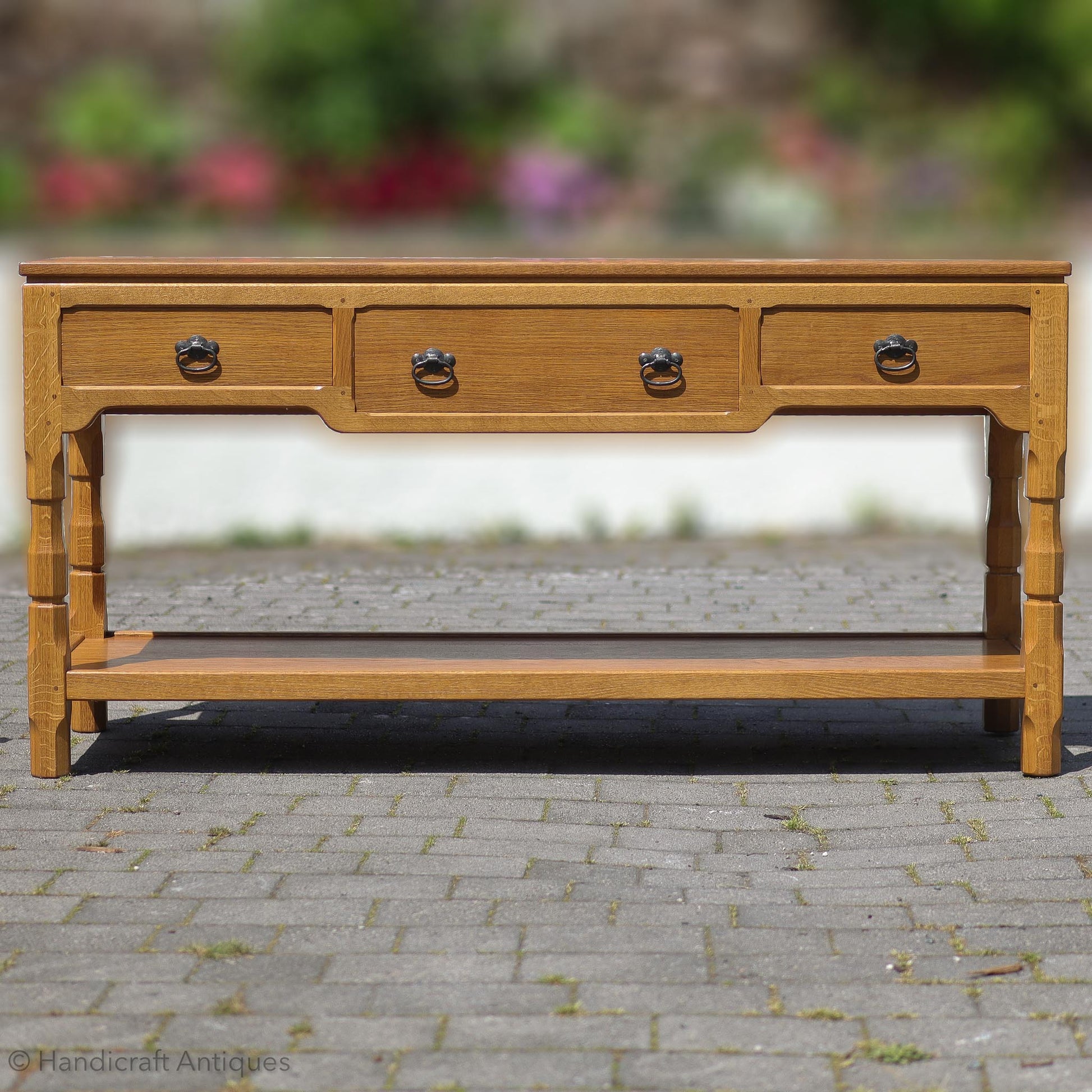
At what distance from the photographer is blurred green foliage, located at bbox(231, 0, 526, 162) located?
20172mm

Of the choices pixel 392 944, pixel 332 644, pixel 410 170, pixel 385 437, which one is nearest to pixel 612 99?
pixel 410 170

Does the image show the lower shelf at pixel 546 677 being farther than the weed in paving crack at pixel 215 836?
Yes

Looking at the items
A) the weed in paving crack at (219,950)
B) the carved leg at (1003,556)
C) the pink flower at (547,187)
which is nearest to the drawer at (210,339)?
the weed in paving crack at (219,950)

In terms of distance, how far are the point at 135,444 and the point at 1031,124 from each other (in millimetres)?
15755

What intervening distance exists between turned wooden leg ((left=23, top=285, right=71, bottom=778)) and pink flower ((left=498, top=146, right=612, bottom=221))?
15.4 metres

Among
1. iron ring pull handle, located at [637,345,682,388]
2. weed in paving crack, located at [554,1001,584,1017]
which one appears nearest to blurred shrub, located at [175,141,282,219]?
iron ring pull handle, located at [637,345,682,388]

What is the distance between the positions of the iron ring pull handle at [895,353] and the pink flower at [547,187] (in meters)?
15.4

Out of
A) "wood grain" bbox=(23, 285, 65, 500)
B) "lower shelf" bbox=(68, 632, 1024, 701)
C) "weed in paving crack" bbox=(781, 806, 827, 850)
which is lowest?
"weed in paving crack" bbox=(781, 806, 827, 850)

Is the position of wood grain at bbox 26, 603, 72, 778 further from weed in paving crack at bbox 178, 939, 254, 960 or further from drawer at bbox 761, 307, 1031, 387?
drawer at bbox 761, 307, 1031, 387

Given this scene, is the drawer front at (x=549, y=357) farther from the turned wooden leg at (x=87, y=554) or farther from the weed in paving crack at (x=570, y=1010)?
the weed in paving crack at (x=570, y=1010)

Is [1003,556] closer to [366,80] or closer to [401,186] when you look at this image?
→ [401,186]

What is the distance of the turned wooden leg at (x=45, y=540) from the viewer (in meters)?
3.83

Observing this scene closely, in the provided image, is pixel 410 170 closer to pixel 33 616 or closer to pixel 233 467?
pixel 233 467

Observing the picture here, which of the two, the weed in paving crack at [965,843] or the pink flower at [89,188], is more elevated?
the pink flower at [89,188]
